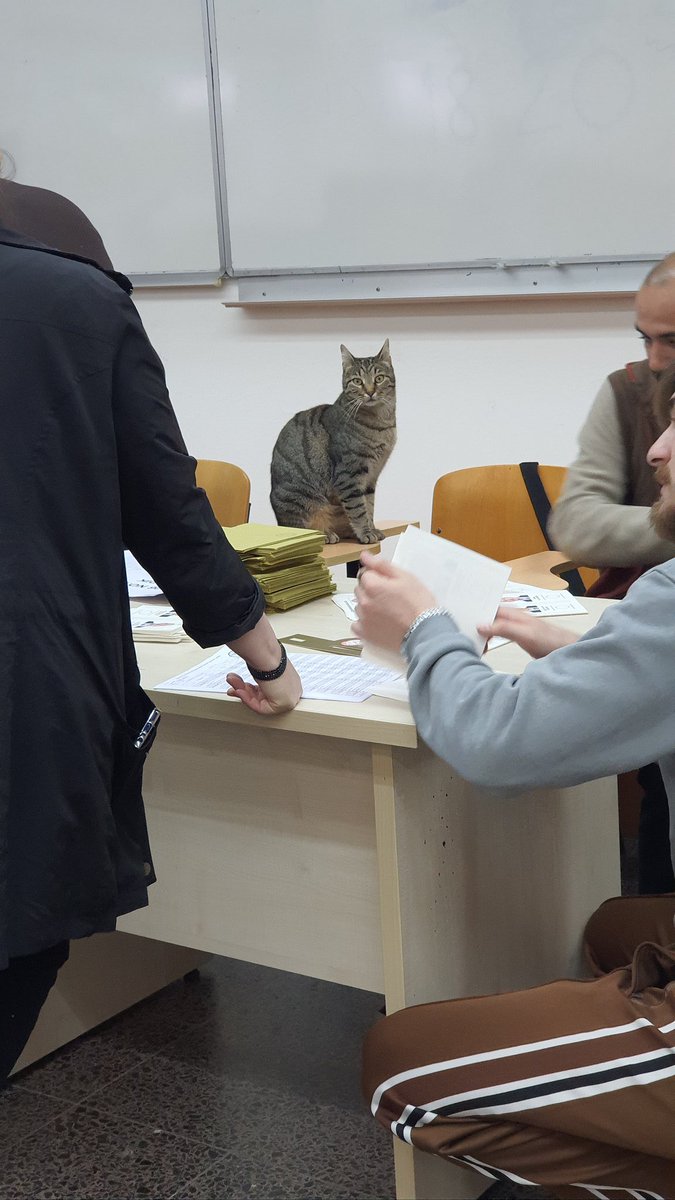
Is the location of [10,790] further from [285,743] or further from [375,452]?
[375,452]

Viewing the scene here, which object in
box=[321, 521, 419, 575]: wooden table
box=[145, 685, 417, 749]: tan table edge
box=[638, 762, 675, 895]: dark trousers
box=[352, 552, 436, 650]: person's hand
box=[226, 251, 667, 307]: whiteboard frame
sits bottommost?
box=[638, 762, 675, 895]: dark trousers

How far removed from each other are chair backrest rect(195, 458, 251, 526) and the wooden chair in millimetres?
520

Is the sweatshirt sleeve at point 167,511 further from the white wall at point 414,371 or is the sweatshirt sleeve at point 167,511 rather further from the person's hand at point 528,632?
the white wall at point 414,371

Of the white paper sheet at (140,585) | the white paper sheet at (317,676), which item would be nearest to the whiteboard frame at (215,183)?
the white paper sheet at (140,585)

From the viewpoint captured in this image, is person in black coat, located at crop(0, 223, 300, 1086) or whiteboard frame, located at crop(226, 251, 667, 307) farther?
whiteboard frame, located at crop(226, 251, 667, 307)

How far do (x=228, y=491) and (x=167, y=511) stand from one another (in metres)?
1.95

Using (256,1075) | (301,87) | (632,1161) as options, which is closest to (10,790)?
(632,1161)

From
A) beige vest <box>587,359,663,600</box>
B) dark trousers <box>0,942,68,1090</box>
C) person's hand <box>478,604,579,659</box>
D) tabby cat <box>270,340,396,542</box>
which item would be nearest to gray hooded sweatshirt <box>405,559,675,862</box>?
person's hand <box>478,604,579,659</box>

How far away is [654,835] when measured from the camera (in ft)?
6.52

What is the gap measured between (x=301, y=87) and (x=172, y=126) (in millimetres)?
568

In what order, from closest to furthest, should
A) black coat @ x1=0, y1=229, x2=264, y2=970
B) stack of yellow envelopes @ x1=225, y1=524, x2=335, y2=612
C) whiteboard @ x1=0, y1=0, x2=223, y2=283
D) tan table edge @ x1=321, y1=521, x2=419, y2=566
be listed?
black coat @ x1=0, y1=229, x2=264, y2=970 < stack of yellow envelopes @ x1=225, y1=524, x2=335, y2=612 < tan table edge @ x1=321, y1=521, x2=419, y2=566 < whiteboard @ x1=0, y1=0, x2=223, y2=283

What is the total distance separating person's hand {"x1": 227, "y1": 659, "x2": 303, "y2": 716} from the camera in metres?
1.37

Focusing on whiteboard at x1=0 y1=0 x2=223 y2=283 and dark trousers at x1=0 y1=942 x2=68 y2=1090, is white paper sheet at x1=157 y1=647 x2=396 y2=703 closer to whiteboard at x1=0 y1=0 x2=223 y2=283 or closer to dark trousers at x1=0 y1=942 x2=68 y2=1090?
dark trousers at x1=0 y1=942 x2=68 y2=1090

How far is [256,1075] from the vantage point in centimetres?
194
